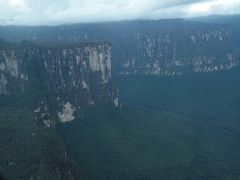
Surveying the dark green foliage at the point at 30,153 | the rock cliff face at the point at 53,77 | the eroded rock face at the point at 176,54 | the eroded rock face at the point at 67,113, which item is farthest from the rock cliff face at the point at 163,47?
the dark green foliage at the point at 30,153

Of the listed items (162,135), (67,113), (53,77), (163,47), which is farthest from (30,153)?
(163,47)

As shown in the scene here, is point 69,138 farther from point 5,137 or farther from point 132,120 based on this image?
point 5,137

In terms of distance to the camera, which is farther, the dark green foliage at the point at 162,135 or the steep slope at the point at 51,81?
the steep slope at the point at 51,81

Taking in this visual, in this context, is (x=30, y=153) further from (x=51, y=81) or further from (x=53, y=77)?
(x=53, y=77)

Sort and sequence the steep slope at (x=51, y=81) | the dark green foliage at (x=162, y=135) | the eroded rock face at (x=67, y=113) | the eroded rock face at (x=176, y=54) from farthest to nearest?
the eroded rock face at (x=176, y=54) < the eroded rock face at (x=67, y=113) < the steep slope at (x=51, y=81) < the dark green foliage at (x=162, y=135)

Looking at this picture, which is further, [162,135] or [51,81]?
[51,81]

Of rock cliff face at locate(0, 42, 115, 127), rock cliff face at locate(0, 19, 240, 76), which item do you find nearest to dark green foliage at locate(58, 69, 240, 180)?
rock cliff face at locate(0, 42, 115, 127)

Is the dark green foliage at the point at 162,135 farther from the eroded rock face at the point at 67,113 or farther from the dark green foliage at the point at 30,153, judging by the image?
the dark green foliage at the point at 30,153

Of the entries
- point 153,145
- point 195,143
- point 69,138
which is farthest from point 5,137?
point 195,143
